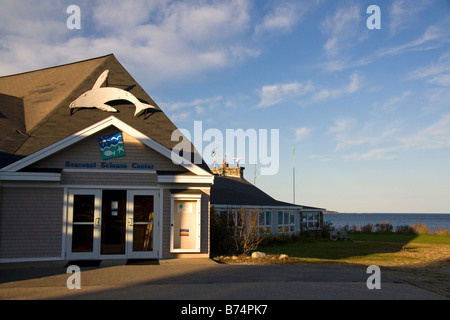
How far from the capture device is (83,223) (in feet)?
46.5

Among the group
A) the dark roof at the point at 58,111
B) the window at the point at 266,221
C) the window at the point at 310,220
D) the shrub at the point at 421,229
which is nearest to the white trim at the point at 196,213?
the dark roof at the point at 58,111

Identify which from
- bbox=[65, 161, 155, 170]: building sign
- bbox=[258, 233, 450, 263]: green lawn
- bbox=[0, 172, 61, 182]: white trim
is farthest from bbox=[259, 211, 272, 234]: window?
bbox=[0, 172, 61, 182]: white trim

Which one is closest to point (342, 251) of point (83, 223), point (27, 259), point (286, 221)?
point (286, 221)

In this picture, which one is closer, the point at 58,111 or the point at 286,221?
the point at 58,111

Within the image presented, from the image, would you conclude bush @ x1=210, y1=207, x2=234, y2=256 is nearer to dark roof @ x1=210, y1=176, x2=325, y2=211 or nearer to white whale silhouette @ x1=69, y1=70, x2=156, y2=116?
white whale silhouette @ x1=69, y1=70, x2=156, y2=116

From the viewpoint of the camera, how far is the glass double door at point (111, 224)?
14.1 meters

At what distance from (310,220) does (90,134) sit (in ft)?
77.1

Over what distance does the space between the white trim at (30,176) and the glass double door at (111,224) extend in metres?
0.80

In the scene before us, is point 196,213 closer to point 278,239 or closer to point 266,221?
point 278,239

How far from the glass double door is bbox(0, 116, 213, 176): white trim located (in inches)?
54.7

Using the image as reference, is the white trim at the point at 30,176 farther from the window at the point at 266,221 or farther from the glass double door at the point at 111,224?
the window at the point at 266,221

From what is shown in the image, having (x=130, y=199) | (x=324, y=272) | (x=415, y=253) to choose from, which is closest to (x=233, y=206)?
(x=415, y=253)

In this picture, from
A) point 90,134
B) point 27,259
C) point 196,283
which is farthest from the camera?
point 90,134
